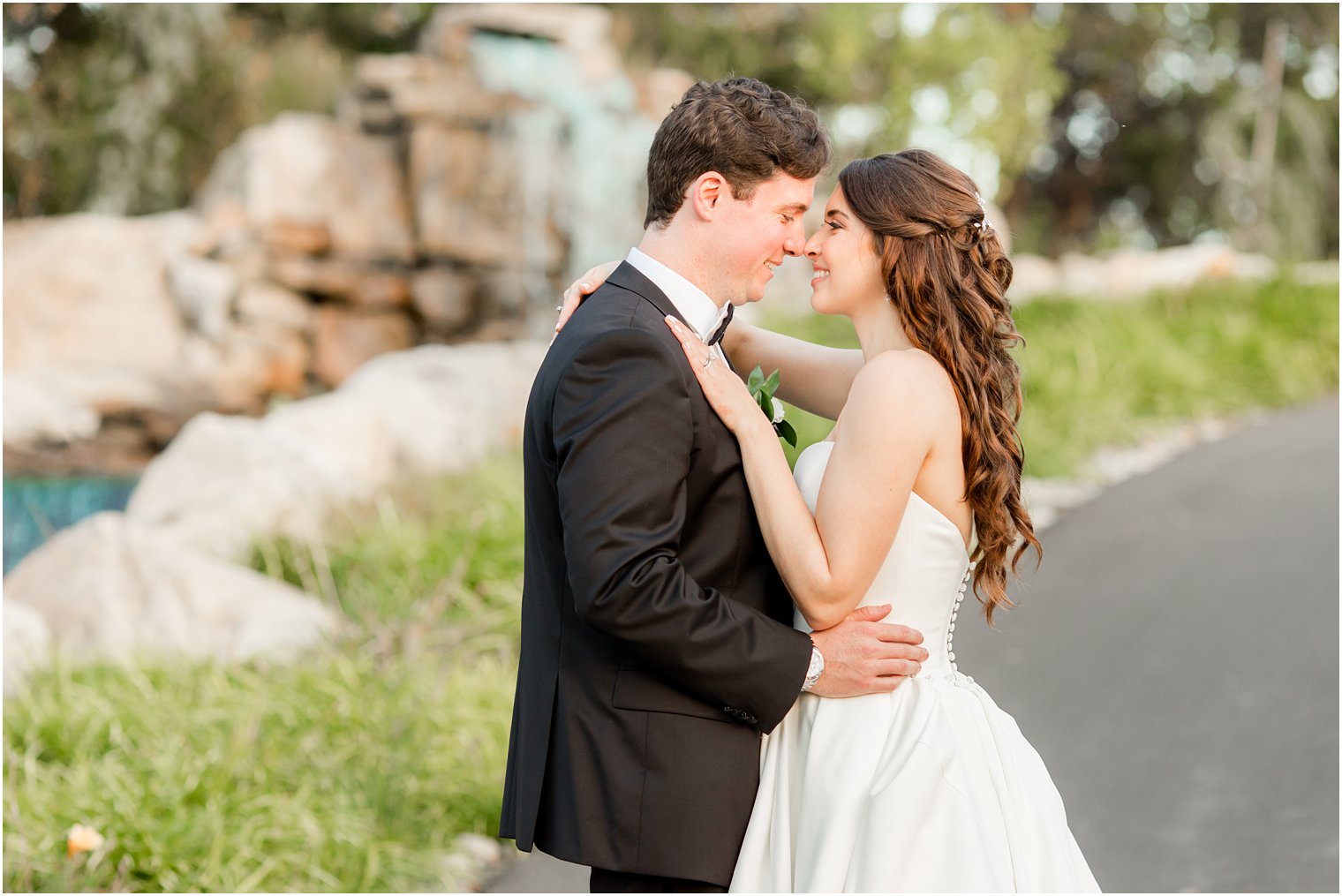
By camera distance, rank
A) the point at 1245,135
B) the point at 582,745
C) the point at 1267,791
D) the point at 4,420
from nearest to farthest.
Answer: the point at 582,745
the point at 1267,791
the point at 4,420
the point at 1245,135

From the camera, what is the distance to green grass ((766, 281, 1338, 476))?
33.5 ft

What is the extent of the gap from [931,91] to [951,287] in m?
19.2

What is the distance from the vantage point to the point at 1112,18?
25125mm

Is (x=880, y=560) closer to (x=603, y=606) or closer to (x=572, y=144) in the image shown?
(x=603, y=606)

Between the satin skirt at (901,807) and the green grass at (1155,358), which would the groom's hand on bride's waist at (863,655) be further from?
the green grass at (1155,358)

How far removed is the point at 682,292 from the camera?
2.49 meters

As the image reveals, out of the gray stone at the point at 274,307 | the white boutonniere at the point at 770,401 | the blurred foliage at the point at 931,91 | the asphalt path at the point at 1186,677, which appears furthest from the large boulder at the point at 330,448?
the blurred foliage at the point at 931,91

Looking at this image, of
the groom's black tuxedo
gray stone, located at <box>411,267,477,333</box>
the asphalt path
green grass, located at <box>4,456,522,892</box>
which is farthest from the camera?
gray stone, located at <box>411,267,477,333</box>

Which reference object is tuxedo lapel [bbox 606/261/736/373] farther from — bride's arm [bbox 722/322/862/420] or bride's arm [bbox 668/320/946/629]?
bride's arm [bbox 722/322/862/420]

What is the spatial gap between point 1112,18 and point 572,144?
13163mm

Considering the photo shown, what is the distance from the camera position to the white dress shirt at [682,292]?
249 centimetres

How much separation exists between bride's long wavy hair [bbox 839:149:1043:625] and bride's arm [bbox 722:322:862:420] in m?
0.56

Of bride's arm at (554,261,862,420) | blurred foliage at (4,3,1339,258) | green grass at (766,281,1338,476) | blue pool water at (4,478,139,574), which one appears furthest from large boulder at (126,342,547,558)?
blurred foliage at (4,3,1339,258)

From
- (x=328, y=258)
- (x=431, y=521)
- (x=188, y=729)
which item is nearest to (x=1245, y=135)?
(x=328, y=258)
